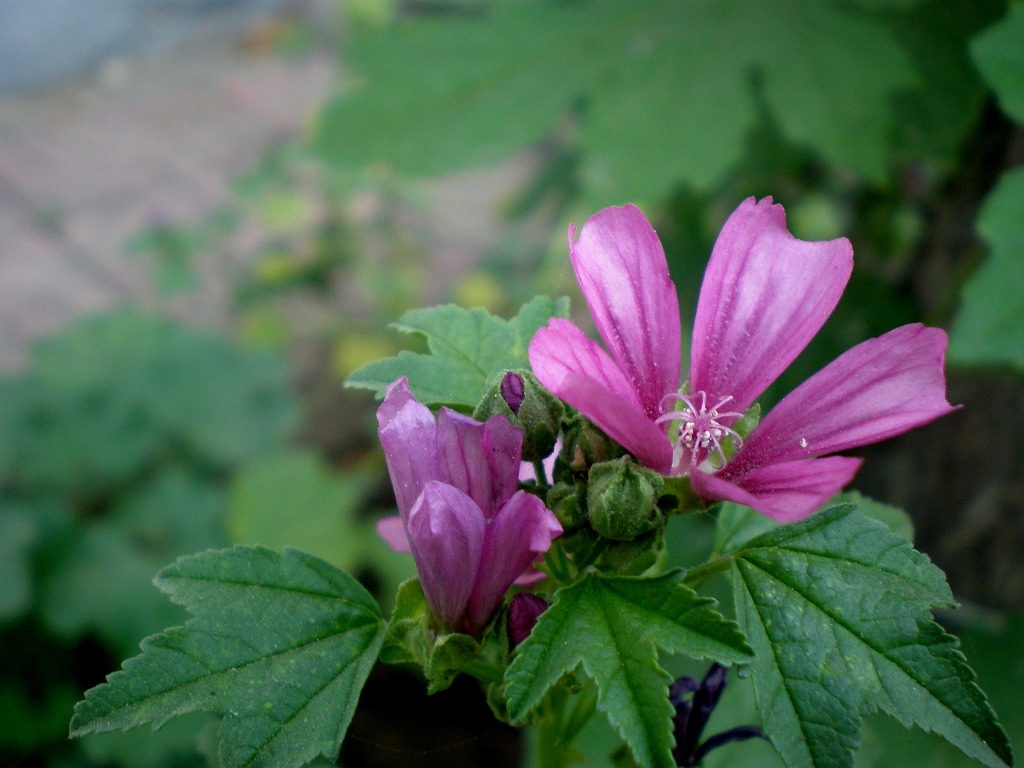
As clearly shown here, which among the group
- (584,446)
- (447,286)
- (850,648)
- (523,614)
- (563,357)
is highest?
(447,286)

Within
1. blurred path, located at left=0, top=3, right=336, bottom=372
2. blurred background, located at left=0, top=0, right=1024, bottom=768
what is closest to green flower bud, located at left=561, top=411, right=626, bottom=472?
blurred background, located at left=0, top=0, right=1024, bottom=768

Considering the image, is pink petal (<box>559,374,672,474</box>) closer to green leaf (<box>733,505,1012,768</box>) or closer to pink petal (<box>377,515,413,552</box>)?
green leaf (<box>733,505,1012,768</box>)

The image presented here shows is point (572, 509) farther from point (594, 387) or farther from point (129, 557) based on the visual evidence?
point (129, 557)

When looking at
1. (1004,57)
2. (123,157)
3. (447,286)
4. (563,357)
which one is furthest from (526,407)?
(123,157)

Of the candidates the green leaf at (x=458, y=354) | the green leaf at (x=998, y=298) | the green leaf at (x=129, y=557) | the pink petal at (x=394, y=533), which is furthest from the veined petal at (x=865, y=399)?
the green leaf at (x=129, y=557)

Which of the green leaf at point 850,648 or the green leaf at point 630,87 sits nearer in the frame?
the green leaf at point 850,648

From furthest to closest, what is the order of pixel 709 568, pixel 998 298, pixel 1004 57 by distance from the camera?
pixel 1004 57 < pixel 998 298 < pixel 709 568

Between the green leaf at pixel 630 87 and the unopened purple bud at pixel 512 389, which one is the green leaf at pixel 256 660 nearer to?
the unopened purple bud at pixel 512 389
